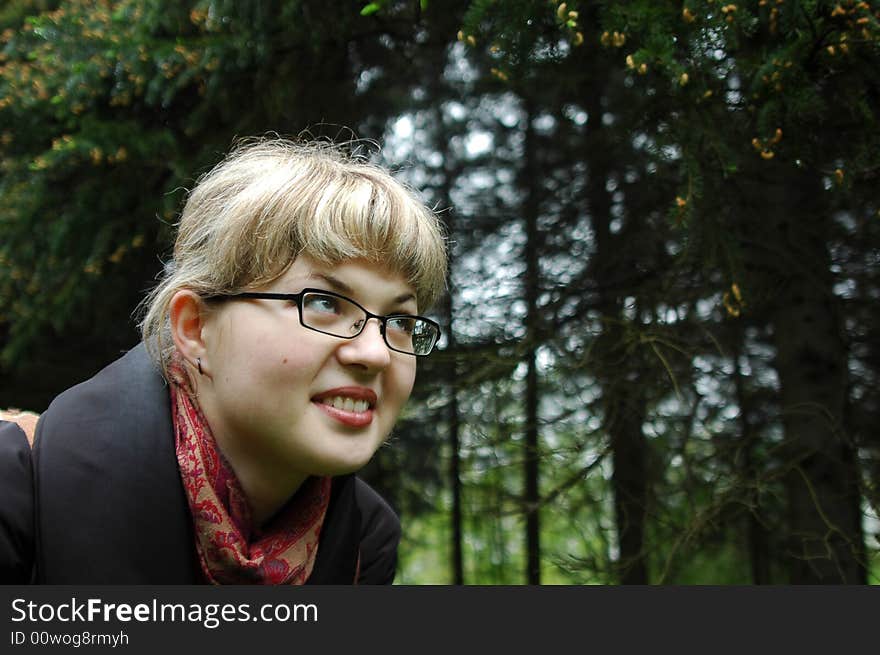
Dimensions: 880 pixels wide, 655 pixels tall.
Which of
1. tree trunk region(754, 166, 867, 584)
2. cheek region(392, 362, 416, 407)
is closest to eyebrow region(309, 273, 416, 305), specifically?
cheek region(392, 362, 416, 407)

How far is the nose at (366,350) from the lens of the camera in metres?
1.68

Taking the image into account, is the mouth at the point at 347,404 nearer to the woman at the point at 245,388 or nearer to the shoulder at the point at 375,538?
the woman at the point at 245,388

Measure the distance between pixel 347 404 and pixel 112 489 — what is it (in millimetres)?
490

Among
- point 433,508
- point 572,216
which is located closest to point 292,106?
point 572,216

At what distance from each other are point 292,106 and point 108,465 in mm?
2236

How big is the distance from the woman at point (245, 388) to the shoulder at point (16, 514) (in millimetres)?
26

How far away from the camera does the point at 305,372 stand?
5.48 feet

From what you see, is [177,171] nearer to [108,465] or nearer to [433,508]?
[108,465]

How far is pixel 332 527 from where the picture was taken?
6.70ft

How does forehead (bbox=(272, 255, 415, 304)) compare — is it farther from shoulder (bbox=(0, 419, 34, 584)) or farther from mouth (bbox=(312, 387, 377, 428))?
shoulder (bbox=(0, 419, 34, 584))

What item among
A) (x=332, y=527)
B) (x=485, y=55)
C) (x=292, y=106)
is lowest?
(x=332, y=527)

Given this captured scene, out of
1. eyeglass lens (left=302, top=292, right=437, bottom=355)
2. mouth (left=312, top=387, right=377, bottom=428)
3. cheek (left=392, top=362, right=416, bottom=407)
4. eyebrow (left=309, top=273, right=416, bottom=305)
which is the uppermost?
eyebrow (left=309, top=273, right=416, bottom=305)

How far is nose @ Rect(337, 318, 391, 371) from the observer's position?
1682mm

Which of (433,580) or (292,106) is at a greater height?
(292,106)
